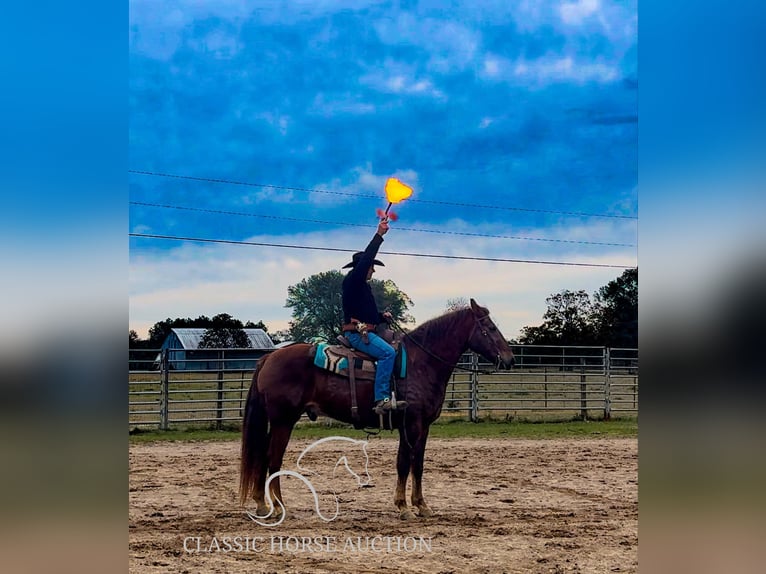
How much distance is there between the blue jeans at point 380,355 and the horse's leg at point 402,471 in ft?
1.33

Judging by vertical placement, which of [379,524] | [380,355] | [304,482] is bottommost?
[379,524]

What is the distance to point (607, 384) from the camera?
1128cm

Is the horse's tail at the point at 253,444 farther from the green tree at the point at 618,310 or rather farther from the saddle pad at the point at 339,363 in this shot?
the green tree at the point at 618,310

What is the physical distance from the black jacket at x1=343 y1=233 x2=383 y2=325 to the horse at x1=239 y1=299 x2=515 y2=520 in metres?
0.40

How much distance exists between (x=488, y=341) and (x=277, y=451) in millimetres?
2164

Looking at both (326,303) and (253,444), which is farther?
(326,303)

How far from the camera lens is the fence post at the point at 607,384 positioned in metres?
10.6

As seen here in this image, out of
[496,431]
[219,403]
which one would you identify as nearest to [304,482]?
[219,403]

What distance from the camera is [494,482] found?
7133 mm

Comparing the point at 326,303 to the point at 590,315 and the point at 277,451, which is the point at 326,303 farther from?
the point at 590,315

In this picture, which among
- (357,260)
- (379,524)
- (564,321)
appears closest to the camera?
(379,524)

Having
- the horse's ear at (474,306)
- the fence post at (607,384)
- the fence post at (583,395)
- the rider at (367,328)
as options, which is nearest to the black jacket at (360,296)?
the rider at (367,328)
